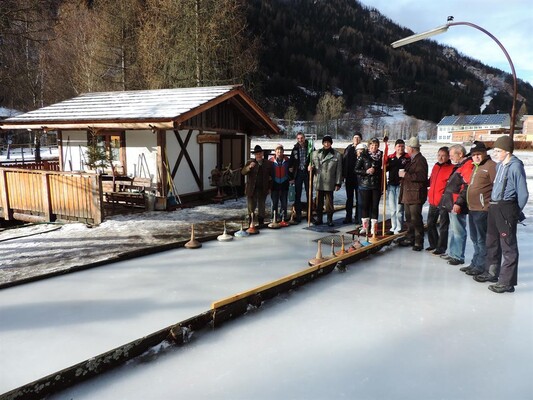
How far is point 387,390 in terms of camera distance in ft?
8.39

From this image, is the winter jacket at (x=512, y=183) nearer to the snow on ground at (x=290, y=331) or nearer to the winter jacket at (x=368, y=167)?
the snow on ground at (x=290, y=331)

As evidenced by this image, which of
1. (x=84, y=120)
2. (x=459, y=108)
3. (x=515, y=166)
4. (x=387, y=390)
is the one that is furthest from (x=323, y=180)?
(x=459, y=108)

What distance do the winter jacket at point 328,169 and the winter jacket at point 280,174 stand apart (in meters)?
0.57

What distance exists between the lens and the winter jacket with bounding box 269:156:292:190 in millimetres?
7297

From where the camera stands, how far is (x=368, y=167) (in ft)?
21.1

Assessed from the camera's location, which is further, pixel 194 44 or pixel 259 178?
pixel 194 44

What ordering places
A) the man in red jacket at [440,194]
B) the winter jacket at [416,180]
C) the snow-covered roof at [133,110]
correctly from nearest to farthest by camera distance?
the man in red jacket at [440,194] < the winter jacket at [416,180] < the snow-covered roof at [133,110]

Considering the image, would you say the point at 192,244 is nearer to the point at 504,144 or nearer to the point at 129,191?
the point at 504,144

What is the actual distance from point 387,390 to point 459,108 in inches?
5766

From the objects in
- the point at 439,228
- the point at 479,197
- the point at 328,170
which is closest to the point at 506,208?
the point at 479,197

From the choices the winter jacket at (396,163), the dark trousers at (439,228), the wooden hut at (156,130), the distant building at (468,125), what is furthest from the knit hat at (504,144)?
the distant building at (468,125)

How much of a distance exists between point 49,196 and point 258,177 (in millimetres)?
4534

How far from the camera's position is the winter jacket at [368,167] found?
253 inches

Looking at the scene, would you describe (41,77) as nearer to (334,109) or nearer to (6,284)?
(6,284)
